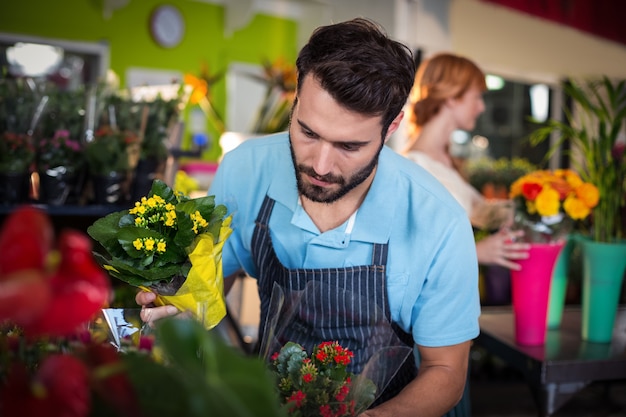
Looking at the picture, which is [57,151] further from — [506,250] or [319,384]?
[319,384]

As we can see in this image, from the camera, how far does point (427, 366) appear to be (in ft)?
5.27

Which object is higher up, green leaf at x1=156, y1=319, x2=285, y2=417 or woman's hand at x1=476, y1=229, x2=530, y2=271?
green leaf at x1=156, y1=319, x2=285, y2=417

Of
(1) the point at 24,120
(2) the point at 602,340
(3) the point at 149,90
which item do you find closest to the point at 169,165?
(3) the point at 149,90

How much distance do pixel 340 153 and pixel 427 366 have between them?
52 centimetres

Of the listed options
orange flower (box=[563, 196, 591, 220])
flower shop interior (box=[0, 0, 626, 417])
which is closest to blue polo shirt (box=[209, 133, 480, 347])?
flower shop interior (box=[0, 0, 626, 417])

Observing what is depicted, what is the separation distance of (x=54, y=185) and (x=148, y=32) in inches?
243

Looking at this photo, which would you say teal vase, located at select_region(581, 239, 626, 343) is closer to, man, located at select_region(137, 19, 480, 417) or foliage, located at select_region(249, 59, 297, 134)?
man, located at select_region(137, 19, 480, 417)

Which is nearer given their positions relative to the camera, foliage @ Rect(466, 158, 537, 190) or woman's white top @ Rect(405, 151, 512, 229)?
woman's white top @ Rect(405, 151, 512, 229)

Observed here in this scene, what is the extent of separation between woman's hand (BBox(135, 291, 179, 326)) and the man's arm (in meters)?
0.42

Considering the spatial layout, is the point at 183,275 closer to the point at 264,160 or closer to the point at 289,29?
the point at 264,160

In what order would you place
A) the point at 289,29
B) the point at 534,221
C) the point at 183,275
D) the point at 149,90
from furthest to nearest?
the point at 289,29, the point at 149,90, the point at 534,221, the point at 183,275

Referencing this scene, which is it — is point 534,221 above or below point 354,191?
below

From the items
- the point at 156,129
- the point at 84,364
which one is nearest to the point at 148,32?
the point at 156,129

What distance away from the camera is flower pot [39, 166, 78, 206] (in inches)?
98.4
